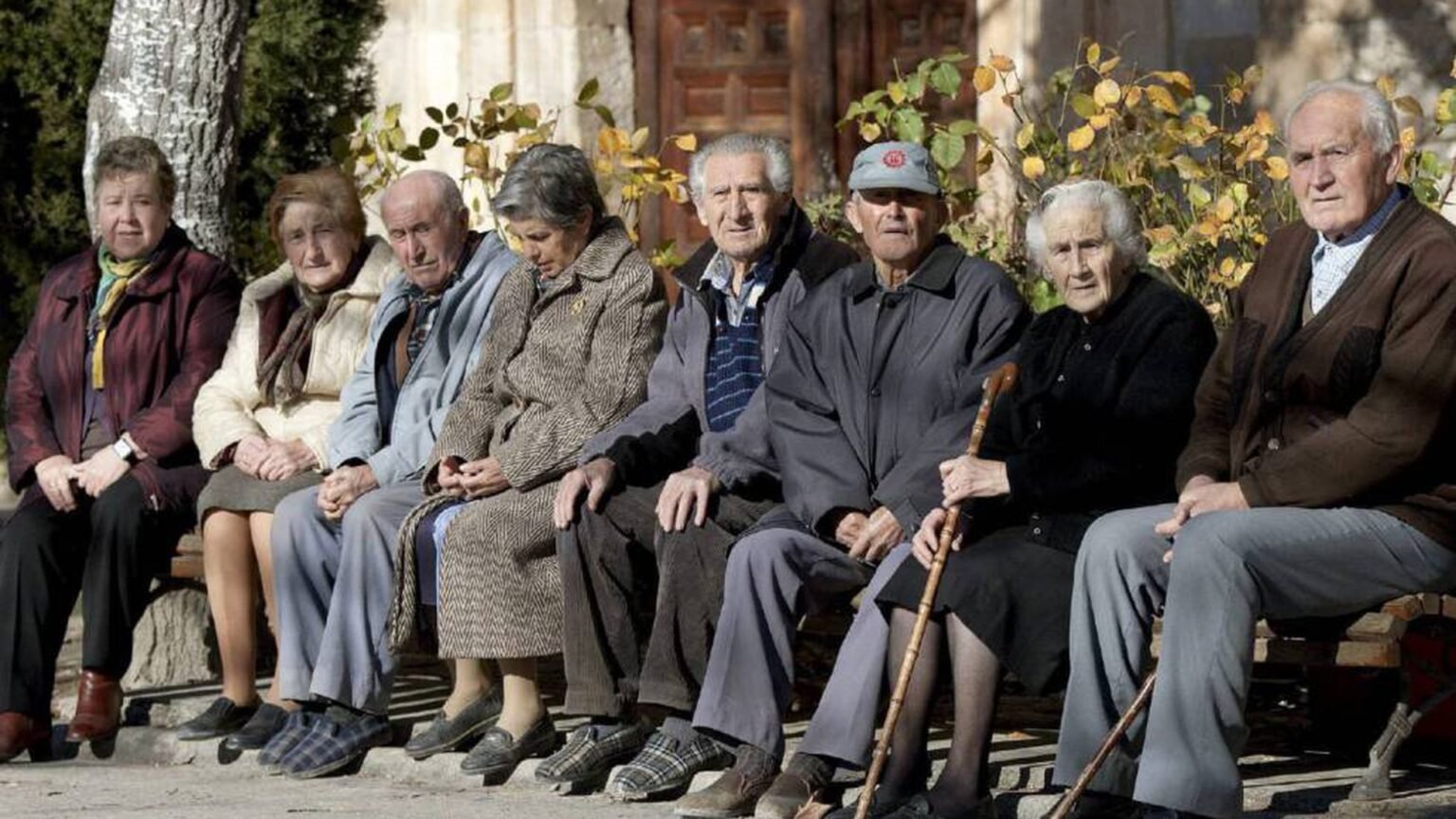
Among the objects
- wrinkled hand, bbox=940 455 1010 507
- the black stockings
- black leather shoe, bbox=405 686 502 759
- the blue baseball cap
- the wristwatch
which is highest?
the blue baseball cap

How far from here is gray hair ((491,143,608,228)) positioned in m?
7.88

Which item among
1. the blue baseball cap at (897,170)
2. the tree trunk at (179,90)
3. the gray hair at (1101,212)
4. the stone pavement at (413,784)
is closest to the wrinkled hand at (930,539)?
the stone pavement at (413,784)

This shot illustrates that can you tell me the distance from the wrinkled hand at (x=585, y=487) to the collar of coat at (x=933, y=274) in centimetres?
76

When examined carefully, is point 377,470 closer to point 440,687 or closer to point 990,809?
point 440,687

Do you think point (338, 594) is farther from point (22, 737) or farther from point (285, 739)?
point (22, 737)

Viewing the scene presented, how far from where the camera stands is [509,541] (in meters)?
7.53

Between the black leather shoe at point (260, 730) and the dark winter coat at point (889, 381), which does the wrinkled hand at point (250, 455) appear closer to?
the black leather shoe at point (260, 730)

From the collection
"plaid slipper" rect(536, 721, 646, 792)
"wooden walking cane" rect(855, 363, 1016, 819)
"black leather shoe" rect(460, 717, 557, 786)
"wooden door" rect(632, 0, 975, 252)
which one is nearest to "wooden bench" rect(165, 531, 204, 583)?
"black leather shoe" rect(460, 717, 557, 786)

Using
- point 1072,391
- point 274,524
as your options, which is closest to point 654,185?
point 274,524

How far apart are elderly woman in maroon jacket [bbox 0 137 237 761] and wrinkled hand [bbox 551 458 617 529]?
1478 mm

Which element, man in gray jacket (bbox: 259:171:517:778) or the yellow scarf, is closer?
man in gray jacket (bbox: 259:171:517:778)

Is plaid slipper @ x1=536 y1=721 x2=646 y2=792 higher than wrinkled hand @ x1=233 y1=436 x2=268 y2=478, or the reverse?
wrinkled hand @ x1=233 y1=436 x2=268 y2=478

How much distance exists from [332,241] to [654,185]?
1496 millimetres

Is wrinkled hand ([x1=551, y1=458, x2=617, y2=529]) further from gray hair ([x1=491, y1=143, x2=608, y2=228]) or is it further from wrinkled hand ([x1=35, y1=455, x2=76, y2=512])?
wrinkled hand ([x1=35, y1=455, x2=76, y2=512])
